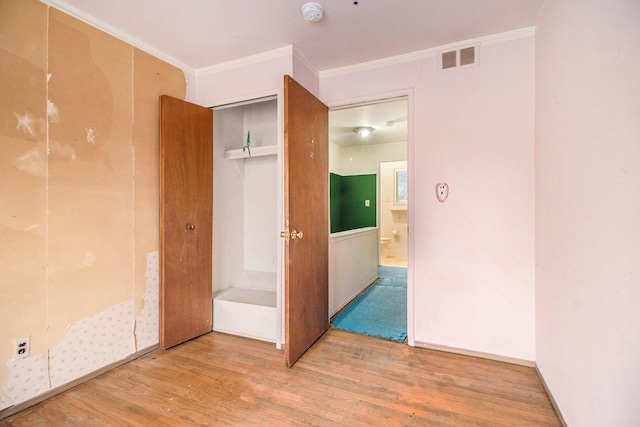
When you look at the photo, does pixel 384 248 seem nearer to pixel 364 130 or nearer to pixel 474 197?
pixel 364 130

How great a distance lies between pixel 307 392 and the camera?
1789 mm

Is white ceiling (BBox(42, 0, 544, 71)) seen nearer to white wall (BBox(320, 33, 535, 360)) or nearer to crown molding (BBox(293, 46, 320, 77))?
crown molding (BBox(293, 46, 320, 77))

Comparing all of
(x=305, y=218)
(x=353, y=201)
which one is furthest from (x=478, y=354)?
(x=353, y=201)

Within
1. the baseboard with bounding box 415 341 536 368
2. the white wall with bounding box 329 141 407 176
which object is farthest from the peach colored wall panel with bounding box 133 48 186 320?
the white wall with bounding box 329 141 407 176

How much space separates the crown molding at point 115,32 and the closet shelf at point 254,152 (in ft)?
2.72

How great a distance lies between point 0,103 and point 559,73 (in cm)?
311

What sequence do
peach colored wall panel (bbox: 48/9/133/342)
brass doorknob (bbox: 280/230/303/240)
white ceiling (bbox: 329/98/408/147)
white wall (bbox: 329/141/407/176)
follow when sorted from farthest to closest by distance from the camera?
white wall (bbox: 329/141/407/176)
white ceiling (bbox: 329/98/408/147)
brass doorknob (bbox: 280/230/303/240)
peach colored wall panel (bbox: 48/9/133/342)

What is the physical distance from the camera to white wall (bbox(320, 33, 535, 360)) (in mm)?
2094

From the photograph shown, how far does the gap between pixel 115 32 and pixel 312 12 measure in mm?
1460

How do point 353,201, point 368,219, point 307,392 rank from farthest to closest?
point 353,201 → point 368,219 → point 307,392

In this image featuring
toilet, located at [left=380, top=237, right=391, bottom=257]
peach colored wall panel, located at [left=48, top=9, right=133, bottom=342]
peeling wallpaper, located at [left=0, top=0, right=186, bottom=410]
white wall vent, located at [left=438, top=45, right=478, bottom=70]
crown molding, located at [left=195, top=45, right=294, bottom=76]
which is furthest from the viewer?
toilet, located at [left=380, top=237, right=391, bottom=257]

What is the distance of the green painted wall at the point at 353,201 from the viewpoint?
5721 millimetres

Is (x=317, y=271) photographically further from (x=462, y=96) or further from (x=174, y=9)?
(x=174, y=9)

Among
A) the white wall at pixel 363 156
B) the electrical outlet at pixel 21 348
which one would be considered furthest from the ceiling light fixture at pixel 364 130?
the electrical outlet at pixel 21 348
